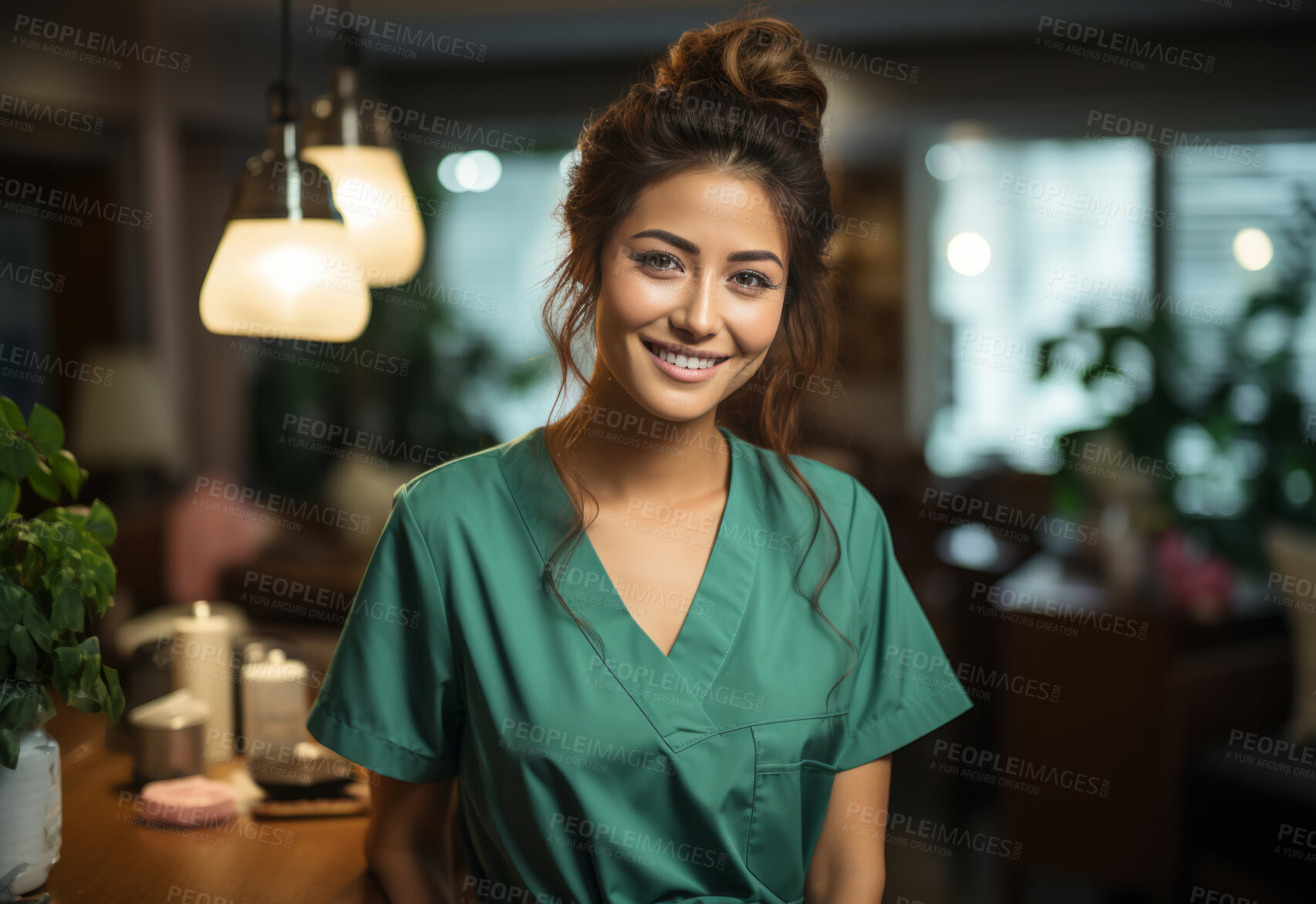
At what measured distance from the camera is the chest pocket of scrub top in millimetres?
1107

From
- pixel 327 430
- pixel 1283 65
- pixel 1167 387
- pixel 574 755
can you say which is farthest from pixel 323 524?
pixel 1283 65

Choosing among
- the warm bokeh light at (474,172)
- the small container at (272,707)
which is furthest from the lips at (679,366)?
the warm bokeh light at (474,172)

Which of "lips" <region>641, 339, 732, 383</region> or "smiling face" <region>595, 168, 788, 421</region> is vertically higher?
"smiling face" <region>595, 168, 788, 421</region>

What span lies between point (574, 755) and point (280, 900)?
0.39 m

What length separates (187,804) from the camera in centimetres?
130

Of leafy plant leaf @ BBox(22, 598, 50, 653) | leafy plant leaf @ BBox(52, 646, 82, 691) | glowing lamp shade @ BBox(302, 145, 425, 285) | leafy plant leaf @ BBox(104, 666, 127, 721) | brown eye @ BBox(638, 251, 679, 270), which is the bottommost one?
leafy plant leaf @ BBox(104, 666, 127, 721)

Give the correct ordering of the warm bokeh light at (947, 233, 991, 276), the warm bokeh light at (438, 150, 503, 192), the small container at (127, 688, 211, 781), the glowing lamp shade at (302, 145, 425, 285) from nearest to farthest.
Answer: the small container at (127, 688, 211, 781) → the glowing lamp shade at (302, 145, 425, 285) → the warm bokeh light at (947, 233, 991, 276) → the warm bokeh light at (438, 150, 503, 192)

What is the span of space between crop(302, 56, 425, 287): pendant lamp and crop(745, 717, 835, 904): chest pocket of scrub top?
123 centimetres

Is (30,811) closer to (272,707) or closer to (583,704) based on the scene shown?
(272,707)

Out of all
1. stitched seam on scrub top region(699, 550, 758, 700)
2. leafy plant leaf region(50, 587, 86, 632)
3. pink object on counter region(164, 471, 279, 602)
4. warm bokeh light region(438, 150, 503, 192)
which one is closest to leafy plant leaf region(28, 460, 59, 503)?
leafy plant leaf region(50, 587, 86, 632)

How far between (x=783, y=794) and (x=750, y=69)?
0.78m

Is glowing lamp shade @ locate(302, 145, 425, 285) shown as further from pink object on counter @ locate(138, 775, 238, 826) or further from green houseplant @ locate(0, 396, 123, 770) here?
pink object on counter @ locate(138, 775, 238, 826)

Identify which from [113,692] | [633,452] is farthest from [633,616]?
[113,692]

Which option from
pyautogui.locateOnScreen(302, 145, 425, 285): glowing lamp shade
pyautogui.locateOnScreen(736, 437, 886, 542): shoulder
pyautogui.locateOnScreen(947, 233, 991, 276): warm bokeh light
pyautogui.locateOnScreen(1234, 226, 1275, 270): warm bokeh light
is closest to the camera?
pyautogui.locateOnScreen(736, 437, 886, 542): shoulder
